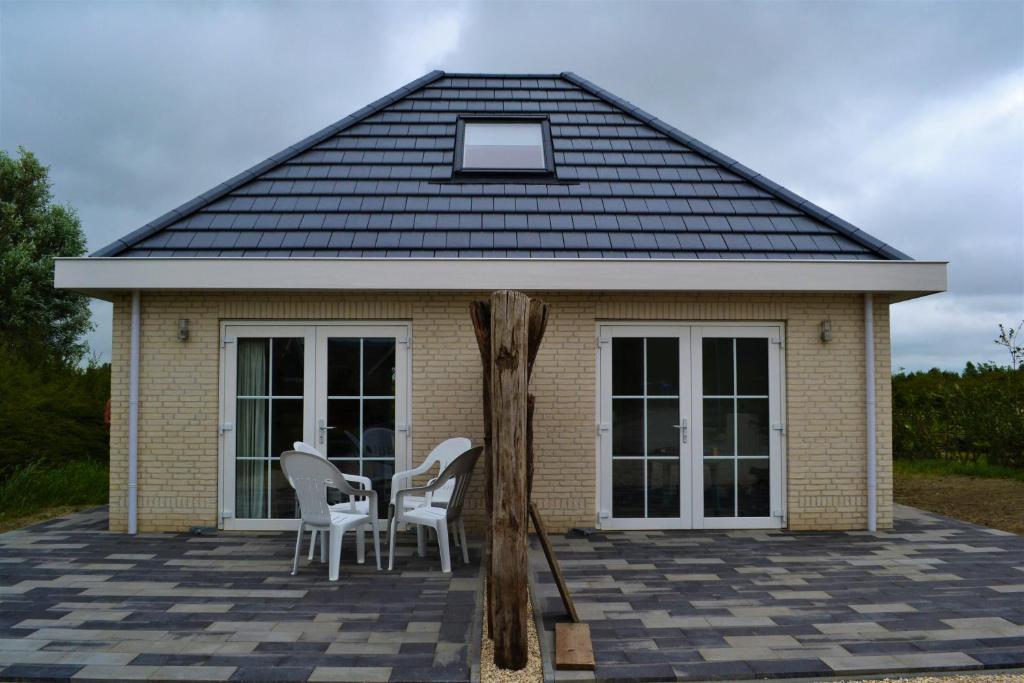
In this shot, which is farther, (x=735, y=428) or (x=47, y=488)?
(x=47, y=488)

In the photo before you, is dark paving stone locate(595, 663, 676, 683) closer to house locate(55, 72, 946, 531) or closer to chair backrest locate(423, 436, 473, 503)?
chair backrest locate(423, 436, 473, 503)

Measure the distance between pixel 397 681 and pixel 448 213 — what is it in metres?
5.42

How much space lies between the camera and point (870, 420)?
774 cm

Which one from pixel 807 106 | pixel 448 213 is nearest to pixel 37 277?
pixel 448 213

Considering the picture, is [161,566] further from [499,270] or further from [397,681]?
[499,270]

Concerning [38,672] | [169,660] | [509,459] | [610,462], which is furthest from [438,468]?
[38,672]

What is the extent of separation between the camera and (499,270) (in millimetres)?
7273

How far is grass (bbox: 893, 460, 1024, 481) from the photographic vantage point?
473 inches

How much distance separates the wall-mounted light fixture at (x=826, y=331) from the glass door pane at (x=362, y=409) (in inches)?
180

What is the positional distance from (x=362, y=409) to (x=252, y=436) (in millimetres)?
1210

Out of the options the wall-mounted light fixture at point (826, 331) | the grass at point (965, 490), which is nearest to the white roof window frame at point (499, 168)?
the wall-mounted light fixture at point (826, 331)

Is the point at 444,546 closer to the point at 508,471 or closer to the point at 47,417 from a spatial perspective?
the point at 508,471

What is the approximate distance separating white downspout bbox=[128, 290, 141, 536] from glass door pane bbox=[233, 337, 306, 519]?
1.02 metres

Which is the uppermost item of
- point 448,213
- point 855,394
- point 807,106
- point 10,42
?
point 10,42
